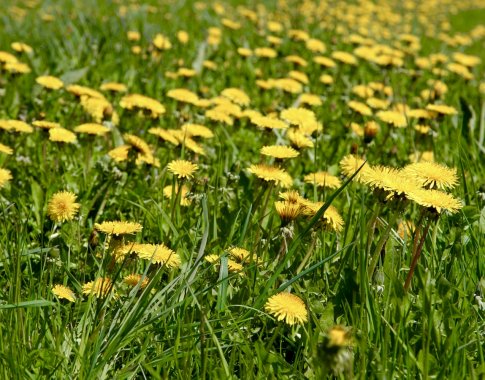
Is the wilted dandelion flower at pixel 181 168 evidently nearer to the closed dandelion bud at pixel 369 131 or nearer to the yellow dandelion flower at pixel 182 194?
the yellow dandelion flower at pixel 182 194

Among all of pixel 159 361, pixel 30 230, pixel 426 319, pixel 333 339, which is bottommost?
pixel 30 230

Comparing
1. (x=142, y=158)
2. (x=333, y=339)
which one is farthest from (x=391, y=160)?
(x=333, y=339)

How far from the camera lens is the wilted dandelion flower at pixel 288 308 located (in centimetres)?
161

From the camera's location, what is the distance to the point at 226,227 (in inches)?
91.4

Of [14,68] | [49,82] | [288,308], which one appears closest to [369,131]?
[49,82]

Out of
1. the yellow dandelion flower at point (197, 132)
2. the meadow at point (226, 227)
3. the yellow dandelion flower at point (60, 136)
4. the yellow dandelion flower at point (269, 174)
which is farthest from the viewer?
the yellow dandelion flower at point (197, 132)

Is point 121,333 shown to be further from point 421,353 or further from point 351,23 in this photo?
point 351,23

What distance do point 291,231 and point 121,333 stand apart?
68 centimetres

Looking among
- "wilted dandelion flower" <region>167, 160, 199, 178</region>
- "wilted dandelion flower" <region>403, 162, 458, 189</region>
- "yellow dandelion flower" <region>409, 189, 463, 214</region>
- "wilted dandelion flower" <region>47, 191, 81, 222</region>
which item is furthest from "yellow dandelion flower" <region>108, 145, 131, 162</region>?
"yellow dandelion flower" <region>409, 189, 463, 214</region>

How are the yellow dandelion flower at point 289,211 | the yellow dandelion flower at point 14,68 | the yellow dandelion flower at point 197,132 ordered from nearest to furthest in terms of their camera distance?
1. the yellow dandelion flower at point 289,211
2. the yellow dandelion flower at point 197,132
3. the yellow dandelion flower at point 14,68

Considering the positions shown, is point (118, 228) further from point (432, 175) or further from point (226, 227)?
point (432, 175)

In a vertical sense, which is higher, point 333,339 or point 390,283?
point 333,339

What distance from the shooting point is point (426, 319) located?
5.29ft

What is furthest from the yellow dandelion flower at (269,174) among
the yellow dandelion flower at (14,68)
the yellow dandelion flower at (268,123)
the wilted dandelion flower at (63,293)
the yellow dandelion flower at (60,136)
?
the yellow dandelion flower at (14,68)
